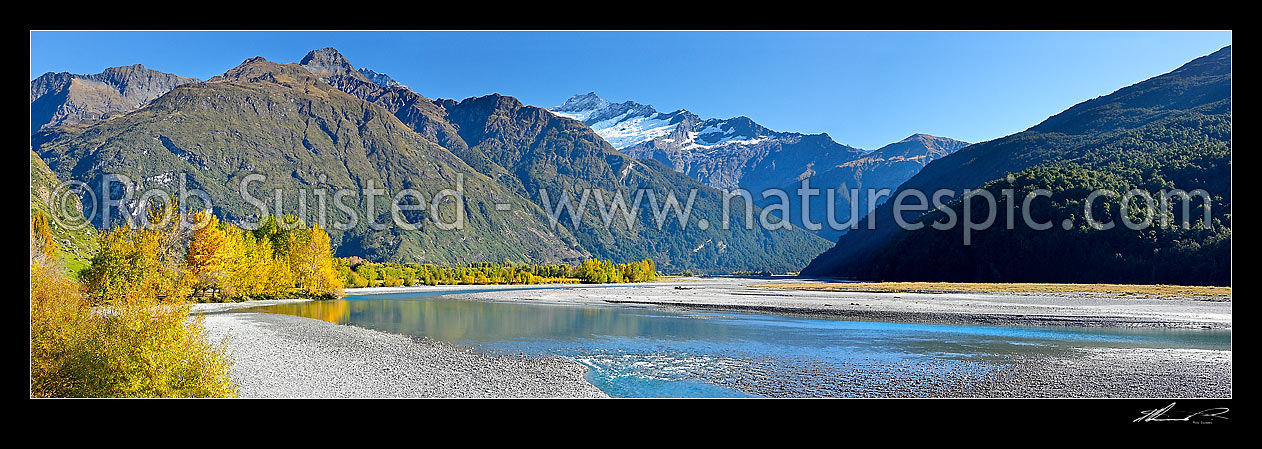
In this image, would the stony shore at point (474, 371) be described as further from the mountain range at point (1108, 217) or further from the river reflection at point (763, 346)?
the mountain range at point (1108, 217)

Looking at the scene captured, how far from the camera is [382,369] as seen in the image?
20.2 meters

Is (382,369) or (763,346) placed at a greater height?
(382,369)

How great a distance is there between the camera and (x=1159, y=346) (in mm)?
27219

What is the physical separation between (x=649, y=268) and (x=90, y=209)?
147 metres
